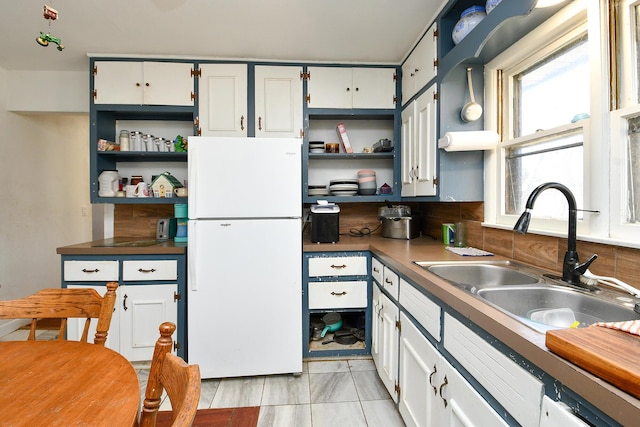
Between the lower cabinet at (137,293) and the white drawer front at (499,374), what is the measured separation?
5.89 feet

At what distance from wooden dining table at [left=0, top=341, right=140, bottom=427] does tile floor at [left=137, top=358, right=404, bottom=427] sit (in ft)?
3.61

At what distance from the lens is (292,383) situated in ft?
6.43

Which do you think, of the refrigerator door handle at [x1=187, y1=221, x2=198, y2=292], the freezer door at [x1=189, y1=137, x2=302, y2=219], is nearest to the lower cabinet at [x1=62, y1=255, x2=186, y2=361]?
the refrigerator door handle at [x1=187, y1=221, x2=198, y2=292]

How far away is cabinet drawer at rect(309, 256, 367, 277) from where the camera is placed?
2129 millimetres

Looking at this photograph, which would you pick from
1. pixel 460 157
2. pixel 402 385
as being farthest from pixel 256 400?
pixel 460 157

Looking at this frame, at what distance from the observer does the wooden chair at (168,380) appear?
53 centimetres

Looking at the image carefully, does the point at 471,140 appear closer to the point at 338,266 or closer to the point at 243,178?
the point at 338,266

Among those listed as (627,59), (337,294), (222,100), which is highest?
(222,100)

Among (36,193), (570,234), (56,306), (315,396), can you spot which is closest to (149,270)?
(56,306)

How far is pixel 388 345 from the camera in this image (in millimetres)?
1727

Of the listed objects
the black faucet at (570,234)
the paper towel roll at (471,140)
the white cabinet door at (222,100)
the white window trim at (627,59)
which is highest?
the white cabinet door at (222,100)

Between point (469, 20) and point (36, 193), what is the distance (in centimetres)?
400

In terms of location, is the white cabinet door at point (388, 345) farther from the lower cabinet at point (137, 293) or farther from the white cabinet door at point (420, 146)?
the lower cabinet at point (137, 293)

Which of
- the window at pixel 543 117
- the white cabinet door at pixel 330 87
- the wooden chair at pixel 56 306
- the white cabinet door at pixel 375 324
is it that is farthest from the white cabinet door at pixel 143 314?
the window at pixel 543 117
